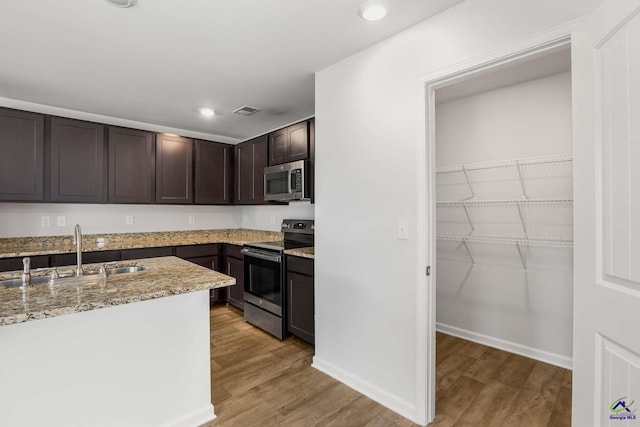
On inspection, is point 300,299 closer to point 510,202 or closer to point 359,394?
point 359,394

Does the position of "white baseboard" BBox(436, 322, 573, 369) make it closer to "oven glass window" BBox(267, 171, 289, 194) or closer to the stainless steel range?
the stainless steel range

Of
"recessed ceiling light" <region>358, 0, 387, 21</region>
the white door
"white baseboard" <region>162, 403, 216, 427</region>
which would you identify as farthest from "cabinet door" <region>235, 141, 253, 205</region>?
the white door

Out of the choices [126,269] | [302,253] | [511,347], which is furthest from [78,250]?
[511,347]

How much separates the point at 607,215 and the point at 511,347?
2.11m

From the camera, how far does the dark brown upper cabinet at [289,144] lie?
307cm

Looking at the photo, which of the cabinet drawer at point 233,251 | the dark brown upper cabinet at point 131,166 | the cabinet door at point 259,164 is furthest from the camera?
the cabinet drawer at point 233,251

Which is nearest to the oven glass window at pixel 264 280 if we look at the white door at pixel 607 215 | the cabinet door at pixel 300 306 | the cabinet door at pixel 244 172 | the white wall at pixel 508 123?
the cabinet door at pixel 300 306

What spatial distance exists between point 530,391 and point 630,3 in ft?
7.50

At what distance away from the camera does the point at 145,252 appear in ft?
11.6

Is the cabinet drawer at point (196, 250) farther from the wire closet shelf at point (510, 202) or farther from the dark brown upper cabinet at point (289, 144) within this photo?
the wire closet shelf at point (510, 202)

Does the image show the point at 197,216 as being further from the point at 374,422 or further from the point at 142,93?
the point at 374,422

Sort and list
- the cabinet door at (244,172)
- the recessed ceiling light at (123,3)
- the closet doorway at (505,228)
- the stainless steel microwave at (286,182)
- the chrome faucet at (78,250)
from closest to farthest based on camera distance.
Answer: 1. the recessed ceiling light at (123,3)
2. the chrome faucet at (78,250)
3. the closet doorway at (505,228)
4. the stainless steel microwave at (286,182)
5. the cabinet door at (244,172)

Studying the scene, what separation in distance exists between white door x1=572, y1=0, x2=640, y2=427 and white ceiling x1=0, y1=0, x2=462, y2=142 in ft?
2.79

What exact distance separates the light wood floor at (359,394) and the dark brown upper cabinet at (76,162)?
2.22m
